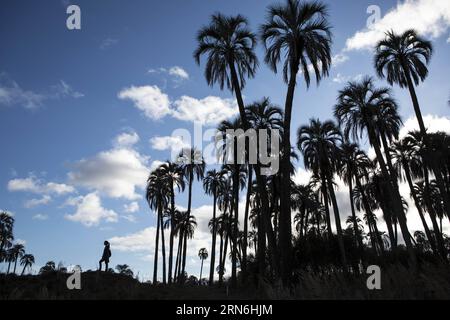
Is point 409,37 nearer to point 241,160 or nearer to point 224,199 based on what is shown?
point 241,160

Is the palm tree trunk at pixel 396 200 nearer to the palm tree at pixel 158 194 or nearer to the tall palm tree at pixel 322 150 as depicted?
the tall palm tree at pixel 322 150

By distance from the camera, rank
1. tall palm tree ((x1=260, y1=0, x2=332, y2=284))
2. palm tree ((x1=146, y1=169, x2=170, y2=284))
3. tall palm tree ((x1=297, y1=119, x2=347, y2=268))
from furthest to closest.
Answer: palm tree ((x1=146, y1=169, x2=170, y2=284)), tall palm tree ((x1=297, y1=119, x2=347, y2=268)), tall palm tree ((x1=260, y1=0, x2=332, y2=284))

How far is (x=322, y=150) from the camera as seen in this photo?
3284 centimetres

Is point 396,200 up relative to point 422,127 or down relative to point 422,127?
down

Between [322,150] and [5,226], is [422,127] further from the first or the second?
[5,226]

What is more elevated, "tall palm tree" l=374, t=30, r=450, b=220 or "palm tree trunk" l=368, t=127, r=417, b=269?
"tall palm tree" l=374, t=30, r=450, b=220

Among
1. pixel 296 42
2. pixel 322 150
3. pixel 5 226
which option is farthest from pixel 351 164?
pixel 5 226

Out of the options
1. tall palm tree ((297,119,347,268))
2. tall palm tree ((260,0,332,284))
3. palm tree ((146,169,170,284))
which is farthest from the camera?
palm tree ((146,169,170,284))

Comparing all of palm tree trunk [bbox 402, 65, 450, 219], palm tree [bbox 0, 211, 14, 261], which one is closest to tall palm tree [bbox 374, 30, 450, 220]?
palm tree trunk [bbox 402, 65, 450, 219]

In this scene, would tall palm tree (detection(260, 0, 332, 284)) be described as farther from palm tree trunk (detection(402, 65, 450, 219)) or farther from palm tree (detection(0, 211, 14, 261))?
palm tree (detection(0, 211, 14, 261))

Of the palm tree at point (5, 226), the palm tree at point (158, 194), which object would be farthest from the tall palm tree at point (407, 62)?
the palm tree at point (5, 226)

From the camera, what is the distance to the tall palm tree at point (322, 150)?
32.9 m

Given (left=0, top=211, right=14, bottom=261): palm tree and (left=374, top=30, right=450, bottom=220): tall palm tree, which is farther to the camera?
(left=0, top=211, right=14, bottom=261): palm tree

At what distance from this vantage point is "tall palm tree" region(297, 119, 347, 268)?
32875 mm
